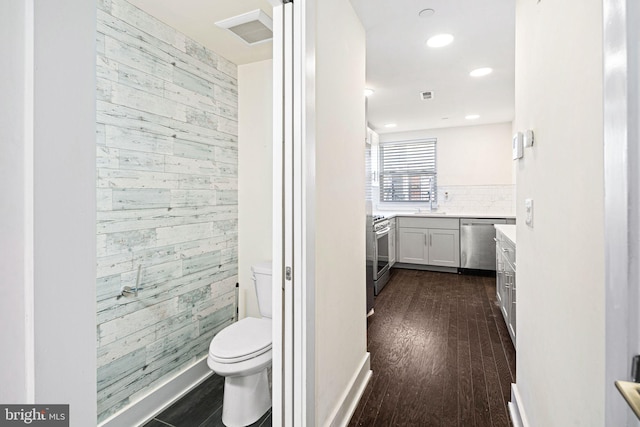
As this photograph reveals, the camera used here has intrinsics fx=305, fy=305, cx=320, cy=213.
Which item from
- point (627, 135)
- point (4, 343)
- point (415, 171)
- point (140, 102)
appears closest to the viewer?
point (4, 343)

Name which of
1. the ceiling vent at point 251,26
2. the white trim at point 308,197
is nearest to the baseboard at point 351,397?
the white trim at point 308,197

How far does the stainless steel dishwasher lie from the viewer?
176 inches

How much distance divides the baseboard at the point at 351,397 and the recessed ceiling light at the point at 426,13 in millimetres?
2250

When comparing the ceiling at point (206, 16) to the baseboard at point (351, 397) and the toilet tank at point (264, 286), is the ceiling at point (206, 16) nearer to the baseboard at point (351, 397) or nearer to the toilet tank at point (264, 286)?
the toilet tank at point (264, 286)

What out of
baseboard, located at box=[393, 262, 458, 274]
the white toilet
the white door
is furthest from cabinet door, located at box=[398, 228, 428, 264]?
the white door

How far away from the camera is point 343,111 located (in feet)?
5.53

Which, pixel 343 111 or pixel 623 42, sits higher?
pixel 343 111

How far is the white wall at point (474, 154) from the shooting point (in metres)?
4.88

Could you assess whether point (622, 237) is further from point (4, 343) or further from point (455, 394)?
point (455, 394)

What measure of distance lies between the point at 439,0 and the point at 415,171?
388 centimetres

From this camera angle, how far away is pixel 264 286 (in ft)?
6.84

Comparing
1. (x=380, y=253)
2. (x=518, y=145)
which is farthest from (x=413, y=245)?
(x=518, y=145)

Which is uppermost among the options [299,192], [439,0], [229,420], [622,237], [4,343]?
[439,0]

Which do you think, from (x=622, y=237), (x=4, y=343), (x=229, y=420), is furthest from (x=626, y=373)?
(x=229, y=420)
